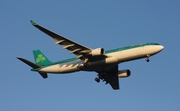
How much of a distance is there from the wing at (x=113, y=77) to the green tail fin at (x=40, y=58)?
10366mm

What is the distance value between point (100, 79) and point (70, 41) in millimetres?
12207

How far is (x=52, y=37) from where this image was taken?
51781 millimetres

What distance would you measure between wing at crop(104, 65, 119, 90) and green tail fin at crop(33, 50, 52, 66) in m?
10.4

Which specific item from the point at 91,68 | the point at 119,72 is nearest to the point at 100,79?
the point at 119,72

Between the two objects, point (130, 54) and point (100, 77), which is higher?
point (130, 54)

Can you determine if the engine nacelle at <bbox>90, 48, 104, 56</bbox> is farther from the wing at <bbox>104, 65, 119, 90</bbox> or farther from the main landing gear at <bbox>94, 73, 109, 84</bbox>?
A: the main landing gear at <bbox>94, 73, 109, 84</bbox>

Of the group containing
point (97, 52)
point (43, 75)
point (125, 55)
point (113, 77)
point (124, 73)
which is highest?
point (97, 52)

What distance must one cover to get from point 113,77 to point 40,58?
528 inches

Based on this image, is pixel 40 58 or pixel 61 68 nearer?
pixel 61 68

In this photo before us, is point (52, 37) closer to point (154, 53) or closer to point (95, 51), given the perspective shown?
point (95, 51)

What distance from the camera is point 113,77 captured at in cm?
6284

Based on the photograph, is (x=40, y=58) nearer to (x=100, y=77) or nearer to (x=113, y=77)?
(x=100, y=77)

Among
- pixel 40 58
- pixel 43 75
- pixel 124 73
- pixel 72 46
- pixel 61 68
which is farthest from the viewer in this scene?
pixel 40 58

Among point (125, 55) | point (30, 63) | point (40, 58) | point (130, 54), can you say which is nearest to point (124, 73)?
point (125, 55)
